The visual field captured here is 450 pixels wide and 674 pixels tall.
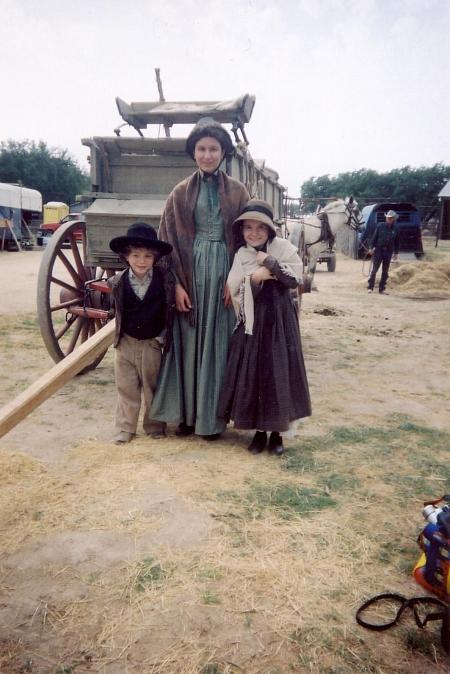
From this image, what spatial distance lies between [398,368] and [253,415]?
2964 mm

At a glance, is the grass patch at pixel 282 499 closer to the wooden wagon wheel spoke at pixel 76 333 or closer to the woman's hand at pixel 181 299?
the woman's hand at pixel 181 299

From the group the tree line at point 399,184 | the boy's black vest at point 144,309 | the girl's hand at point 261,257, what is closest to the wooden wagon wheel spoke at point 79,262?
the boy's black vest at point 144,309

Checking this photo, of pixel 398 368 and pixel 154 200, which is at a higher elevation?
pixel 154 200

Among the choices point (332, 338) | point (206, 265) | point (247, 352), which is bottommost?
point (332, 338)

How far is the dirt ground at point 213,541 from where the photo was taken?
5.91ft

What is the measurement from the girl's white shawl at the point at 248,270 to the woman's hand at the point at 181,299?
309mm

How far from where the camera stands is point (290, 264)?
3.22 metres

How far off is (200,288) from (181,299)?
0.15 m

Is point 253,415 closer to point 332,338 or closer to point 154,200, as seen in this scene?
point 154,200

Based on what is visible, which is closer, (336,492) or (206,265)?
(336,492)

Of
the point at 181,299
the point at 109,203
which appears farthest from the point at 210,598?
the point at 109,203

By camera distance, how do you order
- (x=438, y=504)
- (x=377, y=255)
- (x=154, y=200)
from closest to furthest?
(x=438, y=504)
(x=154, y=200)
(x=377, y=255)

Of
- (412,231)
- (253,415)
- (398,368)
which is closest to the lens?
(253,415)

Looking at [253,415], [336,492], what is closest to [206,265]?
[253,415]
